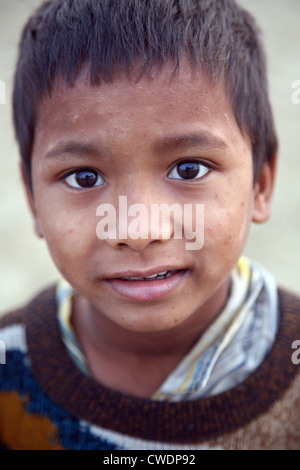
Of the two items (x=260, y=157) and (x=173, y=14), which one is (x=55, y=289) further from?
(x=173, y=14)

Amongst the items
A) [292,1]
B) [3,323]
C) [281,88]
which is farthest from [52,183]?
[292,1]

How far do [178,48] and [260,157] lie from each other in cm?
33

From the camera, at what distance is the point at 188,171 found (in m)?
0.97

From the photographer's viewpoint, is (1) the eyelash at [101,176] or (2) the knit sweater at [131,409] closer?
(1) the eyelash at [101,176]

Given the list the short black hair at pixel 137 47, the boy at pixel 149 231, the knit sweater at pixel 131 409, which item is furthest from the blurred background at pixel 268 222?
the knit sweater at pixel 131 409

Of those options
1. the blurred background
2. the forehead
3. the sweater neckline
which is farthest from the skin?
the blurred background

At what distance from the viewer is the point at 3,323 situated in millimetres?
1306

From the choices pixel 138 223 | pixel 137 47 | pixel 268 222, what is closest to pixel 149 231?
pixel 138 223

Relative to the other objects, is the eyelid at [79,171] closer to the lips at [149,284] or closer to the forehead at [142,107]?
the forehead at [142,107]

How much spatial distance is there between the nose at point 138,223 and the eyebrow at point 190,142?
3.6 inches

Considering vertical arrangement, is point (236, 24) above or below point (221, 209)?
above

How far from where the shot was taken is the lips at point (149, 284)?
98cm

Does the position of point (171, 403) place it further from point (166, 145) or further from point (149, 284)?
point (166, 145)

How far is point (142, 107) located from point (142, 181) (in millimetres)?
123
